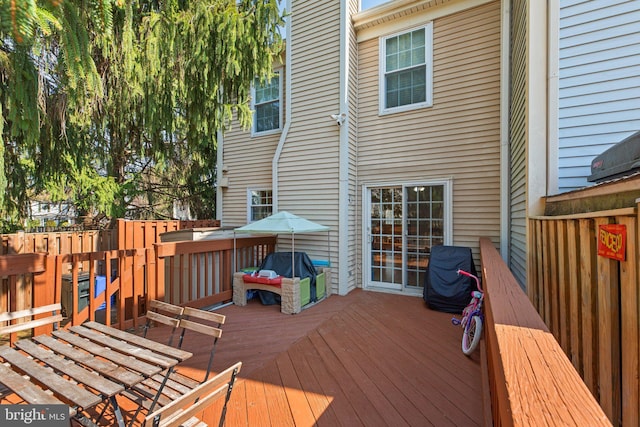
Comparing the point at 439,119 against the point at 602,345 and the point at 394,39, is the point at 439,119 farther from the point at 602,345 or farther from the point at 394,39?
the point at 602,345

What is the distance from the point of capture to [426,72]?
208 inches

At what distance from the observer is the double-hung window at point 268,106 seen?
21.8ft

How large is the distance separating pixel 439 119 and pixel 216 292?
194 inches

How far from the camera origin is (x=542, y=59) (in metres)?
2.80

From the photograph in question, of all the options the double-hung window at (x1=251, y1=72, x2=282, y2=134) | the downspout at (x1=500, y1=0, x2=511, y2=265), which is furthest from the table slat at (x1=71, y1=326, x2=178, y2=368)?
the double-hung window at (x1=251, y1=72, x2=282, y2=134)

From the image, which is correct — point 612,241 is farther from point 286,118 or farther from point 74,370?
point 286,118

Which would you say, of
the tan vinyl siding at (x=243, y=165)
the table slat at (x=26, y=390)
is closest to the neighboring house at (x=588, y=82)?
the table slat at (x=26, y=390)

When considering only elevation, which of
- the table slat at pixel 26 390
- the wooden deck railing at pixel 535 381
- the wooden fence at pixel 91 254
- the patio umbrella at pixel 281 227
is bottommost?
the table slat at pixel 26 390

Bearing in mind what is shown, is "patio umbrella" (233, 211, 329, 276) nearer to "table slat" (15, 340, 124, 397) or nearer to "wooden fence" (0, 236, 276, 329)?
"wooden fence" (0, 236, 276, 329)

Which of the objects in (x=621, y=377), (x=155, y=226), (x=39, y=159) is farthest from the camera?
(x=155, y=226)

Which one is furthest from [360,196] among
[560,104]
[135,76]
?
[135,76]

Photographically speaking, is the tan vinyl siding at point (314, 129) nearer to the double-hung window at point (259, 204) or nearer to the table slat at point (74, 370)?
the double-hung window at point (259, 204)

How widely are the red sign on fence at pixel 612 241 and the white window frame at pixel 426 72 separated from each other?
4312 millimetres

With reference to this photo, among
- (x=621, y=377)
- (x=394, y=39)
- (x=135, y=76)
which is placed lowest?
(x=621, y=377)
